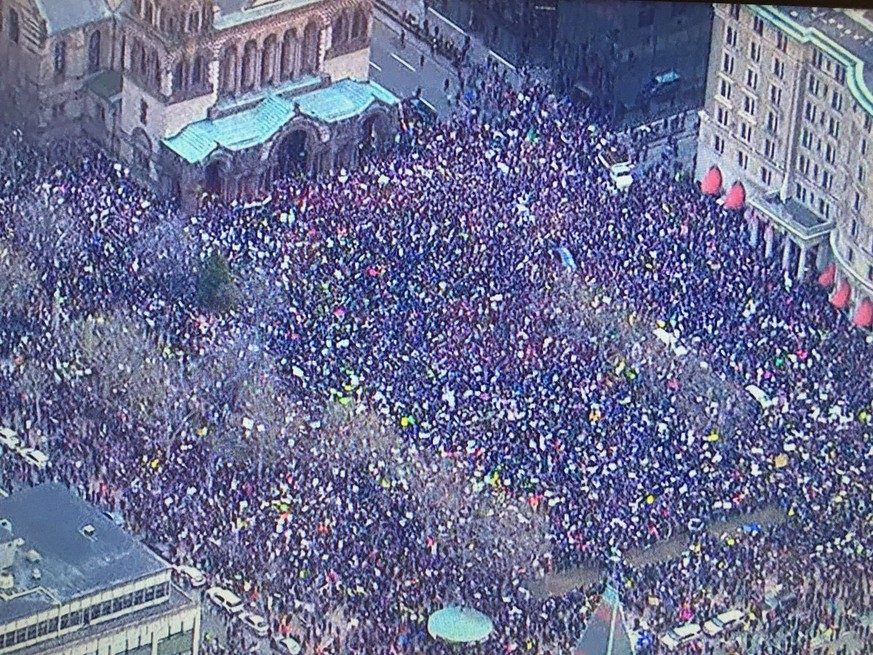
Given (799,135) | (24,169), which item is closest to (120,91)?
(24,169)

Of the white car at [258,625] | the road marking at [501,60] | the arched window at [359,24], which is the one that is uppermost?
the road marking at [501,60]

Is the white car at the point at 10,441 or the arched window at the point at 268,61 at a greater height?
the arched window at the point at 268,61

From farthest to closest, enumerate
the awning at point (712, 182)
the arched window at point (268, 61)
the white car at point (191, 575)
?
the awning at point (712, 182) → the arched window at point (268, 61) → the white car at point (191, 575)

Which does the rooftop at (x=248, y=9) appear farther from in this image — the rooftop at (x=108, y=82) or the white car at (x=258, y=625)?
the white car at (x=258, y=625)

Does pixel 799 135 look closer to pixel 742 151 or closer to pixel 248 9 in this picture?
pixel 742 151

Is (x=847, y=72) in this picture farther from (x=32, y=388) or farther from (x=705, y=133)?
(x=32, y=388)

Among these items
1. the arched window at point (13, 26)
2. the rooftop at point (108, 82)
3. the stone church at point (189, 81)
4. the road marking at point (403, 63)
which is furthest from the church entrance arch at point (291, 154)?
the arched window at point (13, 26)
